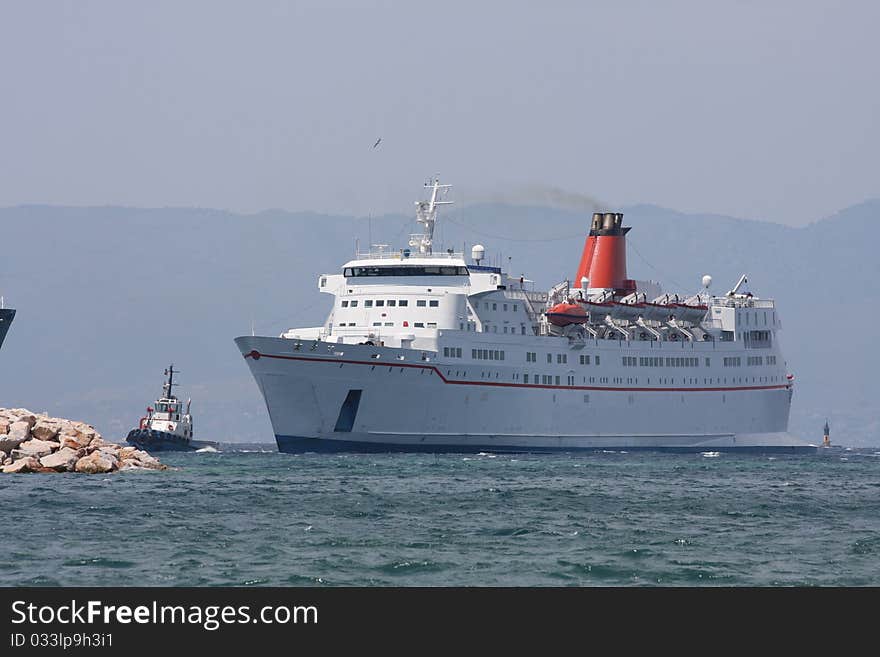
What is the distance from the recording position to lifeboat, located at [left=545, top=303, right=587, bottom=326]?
7444cm

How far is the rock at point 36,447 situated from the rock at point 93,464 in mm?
934

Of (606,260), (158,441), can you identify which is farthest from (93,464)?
(606,260)

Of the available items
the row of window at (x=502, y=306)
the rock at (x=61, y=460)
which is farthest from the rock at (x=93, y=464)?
the row of window at (x=502, y=306)

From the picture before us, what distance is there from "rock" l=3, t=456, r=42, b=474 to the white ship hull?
16.4 metres

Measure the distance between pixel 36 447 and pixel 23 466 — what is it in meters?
1.06

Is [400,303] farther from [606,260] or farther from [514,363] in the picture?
[606,260]

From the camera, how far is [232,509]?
37375 mm

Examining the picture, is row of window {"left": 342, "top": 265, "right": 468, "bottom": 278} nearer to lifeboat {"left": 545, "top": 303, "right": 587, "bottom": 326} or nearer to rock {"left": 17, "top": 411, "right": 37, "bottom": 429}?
lifeboat {"left": 545, "top": 303, "right": 587, "bottom": 326}

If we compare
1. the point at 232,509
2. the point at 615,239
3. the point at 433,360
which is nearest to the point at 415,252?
the point at 433,360

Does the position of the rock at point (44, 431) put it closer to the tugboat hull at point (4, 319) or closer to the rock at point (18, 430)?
the rock at point (18, 430)

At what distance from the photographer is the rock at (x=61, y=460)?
47447 millimetres

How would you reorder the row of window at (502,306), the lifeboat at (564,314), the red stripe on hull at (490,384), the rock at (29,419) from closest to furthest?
the rock at (29,419) < the red stripe on hull at (490,384) < the row of window at (502,306) < the lifeboat at (564,314)

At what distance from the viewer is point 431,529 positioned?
3316 centimetres
